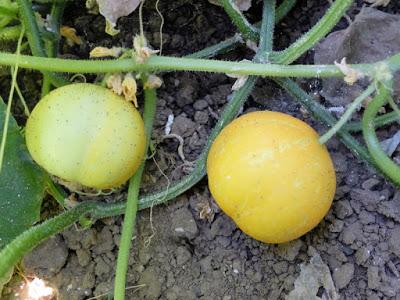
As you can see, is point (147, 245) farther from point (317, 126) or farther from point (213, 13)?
point (213, 13)

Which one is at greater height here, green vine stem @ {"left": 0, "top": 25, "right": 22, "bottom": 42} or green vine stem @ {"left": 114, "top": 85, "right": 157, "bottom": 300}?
green vine stem @ {"left": 0, "top": 25, "right": 22, "bottom": 42}

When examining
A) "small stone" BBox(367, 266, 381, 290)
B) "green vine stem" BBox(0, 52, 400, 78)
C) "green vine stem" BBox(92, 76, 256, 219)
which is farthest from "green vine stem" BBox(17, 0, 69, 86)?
"small stone" BBox(367, 266, 381, 290)

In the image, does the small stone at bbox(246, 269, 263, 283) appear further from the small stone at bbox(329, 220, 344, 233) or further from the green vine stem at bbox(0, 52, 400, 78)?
the green vine stem at bbox(0, 52, 400, 78)

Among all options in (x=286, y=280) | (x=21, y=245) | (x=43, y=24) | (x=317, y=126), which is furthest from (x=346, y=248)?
(x=43, y=24)

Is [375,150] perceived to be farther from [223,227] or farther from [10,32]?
[10,32]

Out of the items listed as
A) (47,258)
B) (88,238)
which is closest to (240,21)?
(88,238)

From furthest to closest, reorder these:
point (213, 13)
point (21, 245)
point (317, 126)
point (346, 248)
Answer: point (213, 13) < point (317, 126) < point (346, 248) < point (21, 245)
